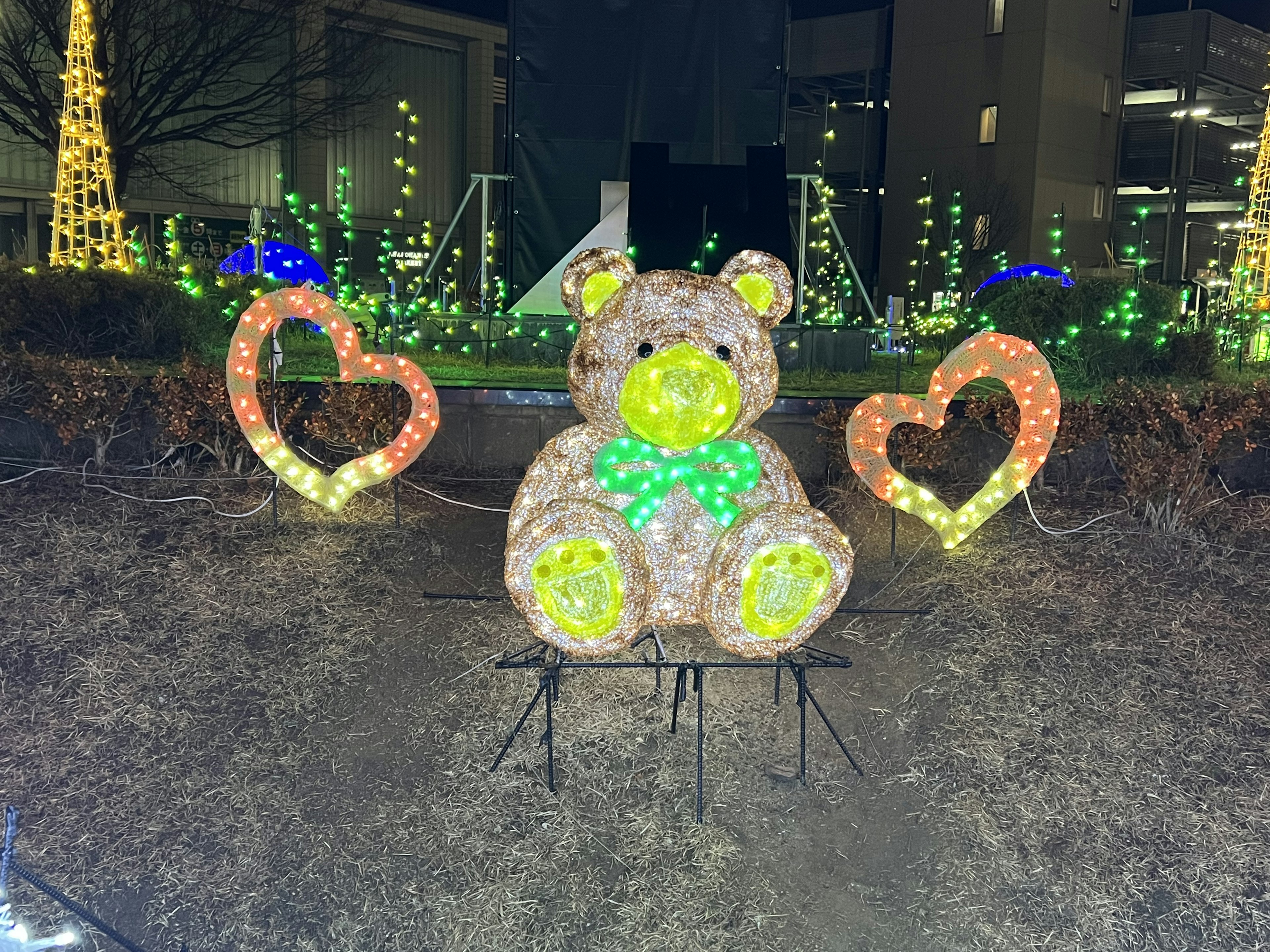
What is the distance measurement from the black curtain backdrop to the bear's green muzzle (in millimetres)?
7591

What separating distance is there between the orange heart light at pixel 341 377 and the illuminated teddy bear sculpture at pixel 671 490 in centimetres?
112

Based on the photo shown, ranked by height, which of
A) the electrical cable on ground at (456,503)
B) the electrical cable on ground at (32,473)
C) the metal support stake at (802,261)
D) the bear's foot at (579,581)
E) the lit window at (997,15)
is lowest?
the electrical cable on ground at (456,503)

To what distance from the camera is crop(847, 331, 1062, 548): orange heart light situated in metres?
3.94

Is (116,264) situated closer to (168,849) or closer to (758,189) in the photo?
(758,189)

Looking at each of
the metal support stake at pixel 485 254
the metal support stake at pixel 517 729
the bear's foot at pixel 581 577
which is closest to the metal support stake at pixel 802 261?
the metal support stake at pixel 485 254

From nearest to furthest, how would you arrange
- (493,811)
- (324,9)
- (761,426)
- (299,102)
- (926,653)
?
(493,811) → (926,653) → (761,426) → (324,9) → (299,102)

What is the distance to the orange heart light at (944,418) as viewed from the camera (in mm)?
3938

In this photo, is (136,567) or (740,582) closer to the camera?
(740,582)

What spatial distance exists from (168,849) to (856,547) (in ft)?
11.4

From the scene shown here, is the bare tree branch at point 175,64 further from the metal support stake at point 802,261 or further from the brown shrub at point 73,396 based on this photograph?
the metal support stake at point 802,261

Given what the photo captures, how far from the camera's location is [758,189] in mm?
8953

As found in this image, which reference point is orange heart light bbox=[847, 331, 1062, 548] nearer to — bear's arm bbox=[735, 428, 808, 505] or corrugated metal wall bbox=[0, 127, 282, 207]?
bear's arm bbox=[735, 428, 808, 505]

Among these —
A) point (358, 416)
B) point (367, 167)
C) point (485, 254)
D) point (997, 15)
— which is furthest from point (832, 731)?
point (367, 167)

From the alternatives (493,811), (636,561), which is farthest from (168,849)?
(636,561)
